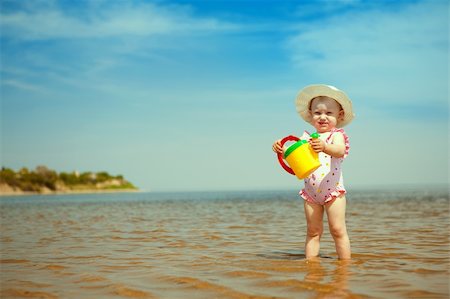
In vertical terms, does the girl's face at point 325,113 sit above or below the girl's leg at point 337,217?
above

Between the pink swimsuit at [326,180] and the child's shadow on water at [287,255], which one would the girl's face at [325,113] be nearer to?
the pink swimsuit at [326,180]

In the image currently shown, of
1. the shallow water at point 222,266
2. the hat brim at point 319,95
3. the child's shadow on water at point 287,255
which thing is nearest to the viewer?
the shallow water at point 222,266

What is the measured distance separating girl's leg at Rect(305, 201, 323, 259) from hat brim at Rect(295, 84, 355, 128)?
92 cm

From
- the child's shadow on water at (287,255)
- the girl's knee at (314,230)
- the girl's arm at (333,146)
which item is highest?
the girl's arm at (333,146)

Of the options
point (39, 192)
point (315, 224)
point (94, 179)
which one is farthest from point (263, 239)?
point (94, 179)

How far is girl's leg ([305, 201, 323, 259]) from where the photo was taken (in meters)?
5.00

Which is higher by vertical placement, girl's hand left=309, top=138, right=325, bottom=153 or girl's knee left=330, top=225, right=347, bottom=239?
girl's hand left=309, top=138, right=325, bottom=153

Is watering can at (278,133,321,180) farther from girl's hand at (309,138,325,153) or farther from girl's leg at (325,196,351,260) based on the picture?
girl's leg at (325,196,351,260)

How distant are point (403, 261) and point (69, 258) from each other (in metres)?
3.74

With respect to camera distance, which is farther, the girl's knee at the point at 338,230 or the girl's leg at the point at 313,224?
the girl's leg at the point at 313,224

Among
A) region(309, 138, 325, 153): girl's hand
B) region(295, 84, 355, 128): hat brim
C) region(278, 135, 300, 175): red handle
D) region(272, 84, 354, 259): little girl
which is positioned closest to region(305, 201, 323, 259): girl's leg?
region(272, 84, 354, 259): little girl

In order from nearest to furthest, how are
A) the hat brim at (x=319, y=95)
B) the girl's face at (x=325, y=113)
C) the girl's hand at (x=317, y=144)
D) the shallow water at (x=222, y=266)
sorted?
the shallow water at (x=222, y=266) < the girl's hand at (x=317, y=144) < the hat brim at (x=319, y=95) < the girl's face at (x=325, y=113)

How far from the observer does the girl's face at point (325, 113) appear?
16.2 feet

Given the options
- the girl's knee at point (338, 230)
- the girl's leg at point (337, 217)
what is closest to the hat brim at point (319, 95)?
the girl's leg at point (337, 217)
